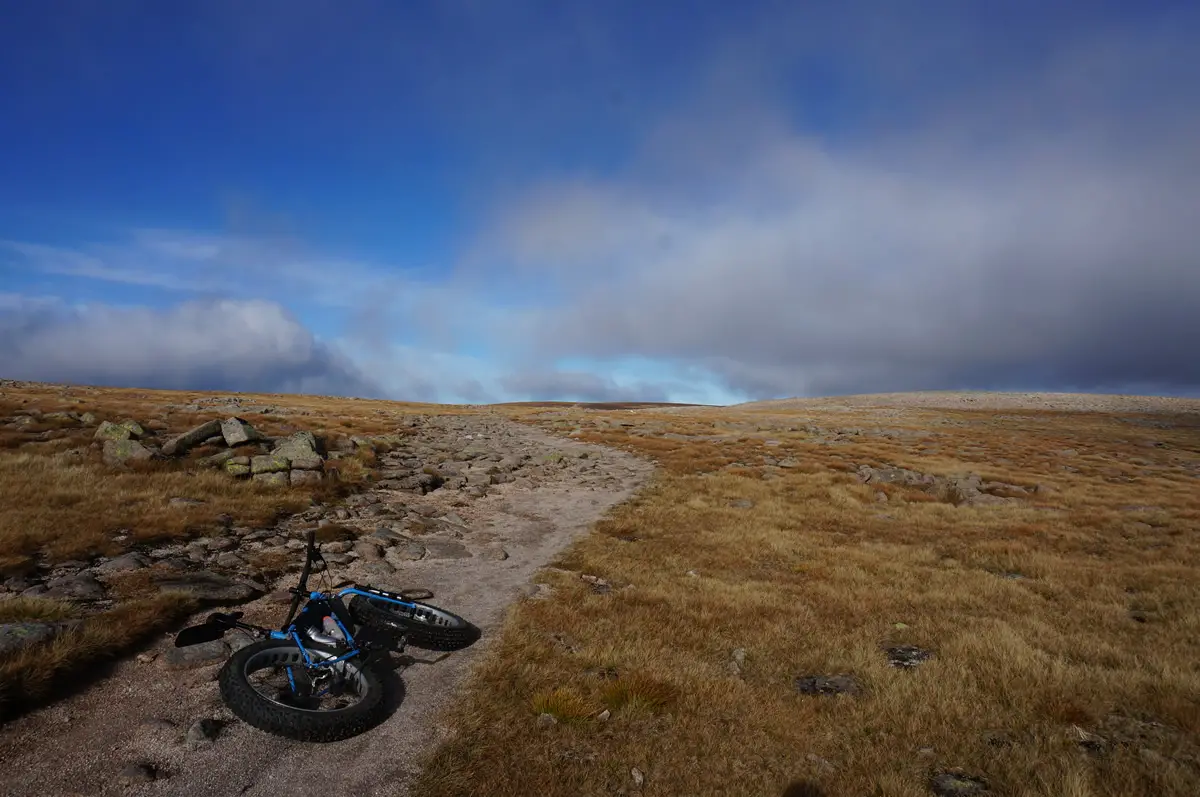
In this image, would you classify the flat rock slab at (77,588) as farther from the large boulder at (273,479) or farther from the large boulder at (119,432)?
the large boulder at (119,432)

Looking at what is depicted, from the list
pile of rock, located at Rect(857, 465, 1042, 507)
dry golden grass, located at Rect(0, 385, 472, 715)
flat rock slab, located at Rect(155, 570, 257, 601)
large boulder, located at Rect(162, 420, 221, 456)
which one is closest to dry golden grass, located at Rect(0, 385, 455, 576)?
dry golden grass, located at Rect(0, 385, 472, 715)

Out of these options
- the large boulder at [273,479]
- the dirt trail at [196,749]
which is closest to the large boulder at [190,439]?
the large boulder at [273,479]

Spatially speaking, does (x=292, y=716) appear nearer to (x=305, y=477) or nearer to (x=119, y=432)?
(x=305, y=477)

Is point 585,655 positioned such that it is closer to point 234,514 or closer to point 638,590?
point 638,590

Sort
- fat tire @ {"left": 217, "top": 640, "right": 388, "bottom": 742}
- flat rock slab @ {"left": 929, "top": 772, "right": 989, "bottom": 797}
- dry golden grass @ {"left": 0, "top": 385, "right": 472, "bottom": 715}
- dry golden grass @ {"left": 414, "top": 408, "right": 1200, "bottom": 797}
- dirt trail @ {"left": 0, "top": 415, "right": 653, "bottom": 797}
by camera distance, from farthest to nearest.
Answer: dry golden grass @ {"left": 0, "top": 385, "right": 472, "bottom": 715}, dry golden grass @ {"left": 414, "top": 408, "right": 1200, "bottom": 797}, flat rock slab @ {"left": 929, "top": 772, "right": 989, "bottom": 797}, fat tire @ {"left": 217, "top": 640, "right": 388, "bottom": 742}, dirt trail @ {"left": 0, "top": 415, "right": 653, "bottom": 797}

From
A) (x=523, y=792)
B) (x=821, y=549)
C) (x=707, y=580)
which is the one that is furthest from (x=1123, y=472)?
(x=523, y=792)

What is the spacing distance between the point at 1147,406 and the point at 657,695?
206708 millimetres

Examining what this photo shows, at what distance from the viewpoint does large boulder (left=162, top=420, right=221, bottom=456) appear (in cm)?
2130

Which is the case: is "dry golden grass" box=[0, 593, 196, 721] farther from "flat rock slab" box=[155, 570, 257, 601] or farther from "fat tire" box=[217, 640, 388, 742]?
"fat tire" box=[217, 640, 388, 742]

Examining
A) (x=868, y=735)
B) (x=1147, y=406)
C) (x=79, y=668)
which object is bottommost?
(x=868, y=735)

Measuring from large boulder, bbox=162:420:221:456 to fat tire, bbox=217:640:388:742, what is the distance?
724 inches

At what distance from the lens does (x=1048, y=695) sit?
8750 millimetres

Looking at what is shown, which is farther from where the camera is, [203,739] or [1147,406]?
[1147,406]

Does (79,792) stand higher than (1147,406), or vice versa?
(1147,406)
